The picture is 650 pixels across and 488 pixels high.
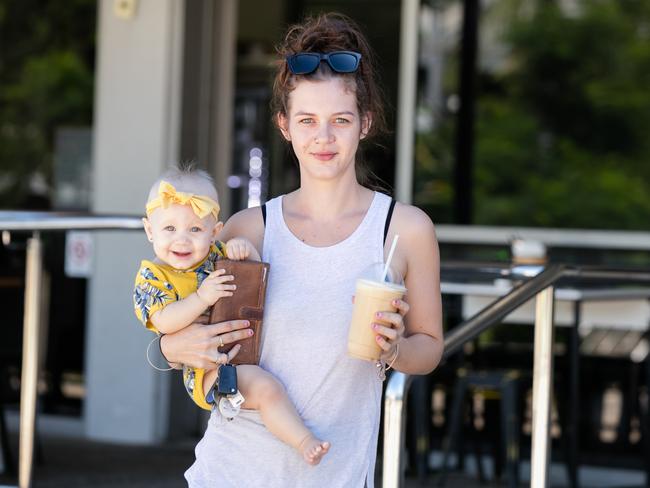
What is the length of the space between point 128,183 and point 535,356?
3.15 meters

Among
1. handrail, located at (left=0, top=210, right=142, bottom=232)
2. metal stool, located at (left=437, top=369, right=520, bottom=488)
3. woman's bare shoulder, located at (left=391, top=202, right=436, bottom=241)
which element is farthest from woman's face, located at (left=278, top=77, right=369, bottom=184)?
metal stool, located at (left=437, top=369, right=520, bottom=488)

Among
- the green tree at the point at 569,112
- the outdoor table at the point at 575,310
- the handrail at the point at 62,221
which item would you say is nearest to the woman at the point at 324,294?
→ the handrail at the point at 62,221

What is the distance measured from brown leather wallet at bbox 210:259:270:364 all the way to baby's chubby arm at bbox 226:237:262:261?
0.03m

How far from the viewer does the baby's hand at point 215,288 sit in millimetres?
2174

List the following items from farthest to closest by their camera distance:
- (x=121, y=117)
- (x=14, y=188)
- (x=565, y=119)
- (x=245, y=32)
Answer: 1. (x=565, y=119)
2. (x=245, y=32)
3. (x=14, y=188)
4. (x=121, y=117)

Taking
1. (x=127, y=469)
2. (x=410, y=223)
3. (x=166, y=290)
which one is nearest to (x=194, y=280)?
(x=166, y=290)

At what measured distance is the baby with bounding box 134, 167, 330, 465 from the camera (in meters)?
2.17

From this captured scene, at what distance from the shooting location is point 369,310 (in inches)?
81.5

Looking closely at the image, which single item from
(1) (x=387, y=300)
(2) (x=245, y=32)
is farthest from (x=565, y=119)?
(1) (x=387, y=300)

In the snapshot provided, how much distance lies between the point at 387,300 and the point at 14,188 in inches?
235

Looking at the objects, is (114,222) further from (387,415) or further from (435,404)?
(435,404)

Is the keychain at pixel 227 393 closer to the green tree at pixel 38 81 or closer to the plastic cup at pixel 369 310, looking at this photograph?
the plastic cup at pixel 369 310

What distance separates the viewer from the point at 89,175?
287 inches

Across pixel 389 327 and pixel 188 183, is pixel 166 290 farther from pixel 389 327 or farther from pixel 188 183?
pixel 389 327
